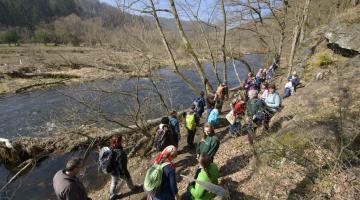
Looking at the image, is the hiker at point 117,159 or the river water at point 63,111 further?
the river water at point 63,111

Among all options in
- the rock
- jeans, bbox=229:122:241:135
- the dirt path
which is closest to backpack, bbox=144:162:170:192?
the dirt path

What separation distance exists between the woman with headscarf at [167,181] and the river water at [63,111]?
5769 millimetres

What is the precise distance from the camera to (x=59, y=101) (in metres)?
24.7

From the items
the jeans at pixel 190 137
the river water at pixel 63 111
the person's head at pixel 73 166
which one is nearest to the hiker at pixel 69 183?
the person's head at pixel 73 166

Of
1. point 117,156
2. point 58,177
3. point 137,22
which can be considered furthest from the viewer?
point 137,22

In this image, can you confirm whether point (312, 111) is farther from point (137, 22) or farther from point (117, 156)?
point (137, 22)

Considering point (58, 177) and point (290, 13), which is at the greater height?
point (290, 13)

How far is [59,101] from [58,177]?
20999mm

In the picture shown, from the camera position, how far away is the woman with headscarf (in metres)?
5.52

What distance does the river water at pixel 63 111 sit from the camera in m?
11.2

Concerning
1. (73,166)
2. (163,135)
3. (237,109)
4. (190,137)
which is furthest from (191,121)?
(73,166)

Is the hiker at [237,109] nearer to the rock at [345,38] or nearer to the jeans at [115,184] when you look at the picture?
the jeans at [115,184]

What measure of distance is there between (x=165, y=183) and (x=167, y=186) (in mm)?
77

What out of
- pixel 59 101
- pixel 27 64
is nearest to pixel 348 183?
pixel 59 101
